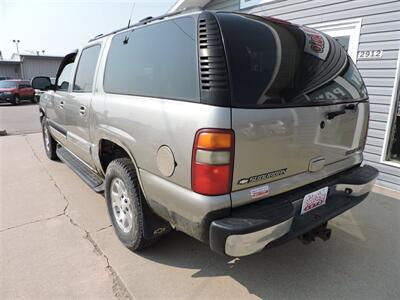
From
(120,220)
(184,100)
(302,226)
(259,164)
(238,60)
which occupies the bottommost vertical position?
(120,220)

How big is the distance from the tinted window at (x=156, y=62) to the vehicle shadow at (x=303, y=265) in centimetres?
149

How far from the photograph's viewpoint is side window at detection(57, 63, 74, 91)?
13.6 feet

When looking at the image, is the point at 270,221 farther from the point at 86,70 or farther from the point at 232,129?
the point at 86,70

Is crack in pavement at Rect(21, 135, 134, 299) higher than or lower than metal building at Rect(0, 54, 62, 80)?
lower

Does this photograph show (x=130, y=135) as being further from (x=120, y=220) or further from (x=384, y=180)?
(x=384, y=180)

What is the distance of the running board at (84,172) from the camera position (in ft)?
11.0

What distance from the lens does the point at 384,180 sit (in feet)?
15.1

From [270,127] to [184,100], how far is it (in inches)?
22.7

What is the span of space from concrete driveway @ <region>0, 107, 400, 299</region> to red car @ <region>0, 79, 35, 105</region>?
58.1 feet

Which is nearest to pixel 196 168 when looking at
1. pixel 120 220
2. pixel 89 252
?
pixel 120 220

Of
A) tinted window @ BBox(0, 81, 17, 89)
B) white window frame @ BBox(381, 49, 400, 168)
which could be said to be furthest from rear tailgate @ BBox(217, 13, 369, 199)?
tinted window @ BBox(0, 81, 17, 89)

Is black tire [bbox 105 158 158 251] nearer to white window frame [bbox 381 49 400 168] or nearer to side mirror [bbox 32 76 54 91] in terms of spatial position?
side mirror [bbox 32 76 54 91]

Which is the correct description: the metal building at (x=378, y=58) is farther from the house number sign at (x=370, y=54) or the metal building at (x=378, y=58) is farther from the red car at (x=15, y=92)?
the red car at (x=15, y=92)

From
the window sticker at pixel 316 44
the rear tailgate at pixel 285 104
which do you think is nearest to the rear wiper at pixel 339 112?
the rear tailgate at pixel 285 104
